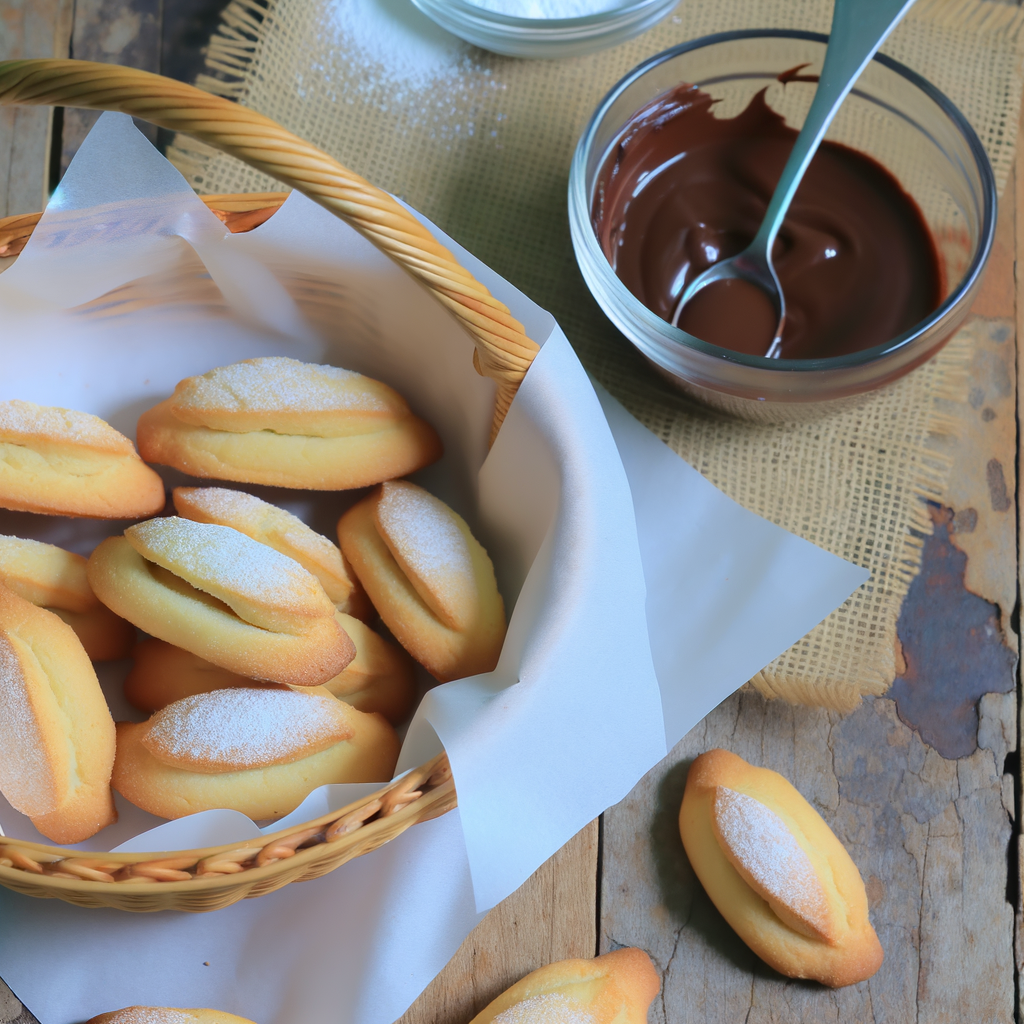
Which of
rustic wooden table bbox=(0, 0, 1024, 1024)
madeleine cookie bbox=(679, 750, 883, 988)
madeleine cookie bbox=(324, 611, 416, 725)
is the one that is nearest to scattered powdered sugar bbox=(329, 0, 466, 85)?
rustic wooden table bbox=(0, 0, 1024, 1024)

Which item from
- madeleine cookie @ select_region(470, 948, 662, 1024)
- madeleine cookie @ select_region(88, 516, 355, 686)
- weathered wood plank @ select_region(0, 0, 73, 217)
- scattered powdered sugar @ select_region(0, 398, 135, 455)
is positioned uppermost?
weathered wood plank @ select_region(0, 0, 73, 217)

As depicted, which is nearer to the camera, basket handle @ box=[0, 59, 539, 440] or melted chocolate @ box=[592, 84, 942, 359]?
basket handle @ box=[0, 59, 539, 440]

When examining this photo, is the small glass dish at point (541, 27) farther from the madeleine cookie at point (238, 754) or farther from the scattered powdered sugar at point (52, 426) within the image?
the madeleine cookie at point (238, 754)

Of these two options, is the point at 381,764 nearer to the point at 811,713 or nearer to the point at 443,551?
the point at 443,551

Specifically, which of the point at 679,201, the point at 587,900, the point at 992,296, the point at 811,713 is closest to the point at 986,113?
the point at 992,296

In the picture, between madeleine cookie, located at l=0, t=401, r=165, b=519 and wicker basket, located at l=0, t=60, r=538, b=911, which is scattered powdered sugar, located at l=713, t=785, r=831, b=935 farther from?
madeleine cookie, located at l=0, t=401, r=165, b=519

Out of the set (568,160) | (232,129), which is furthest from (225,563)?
(568,160)
